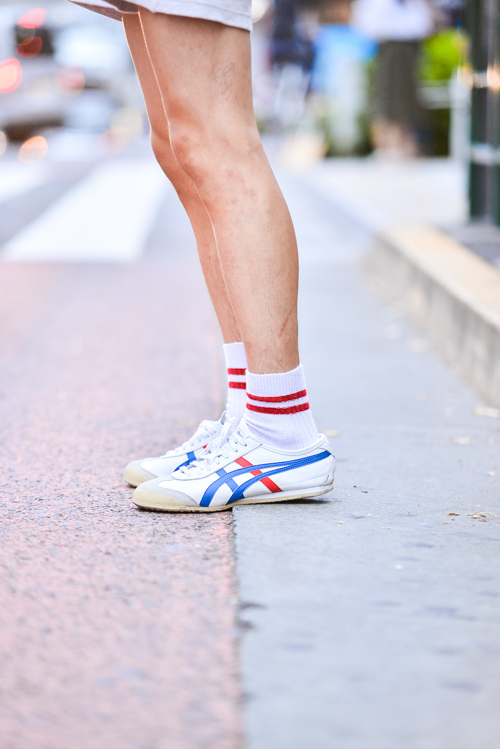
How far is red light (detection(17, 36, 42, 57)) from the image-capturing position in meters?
13.5

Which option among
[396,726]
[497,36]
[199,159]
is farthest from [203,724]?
[497,36]

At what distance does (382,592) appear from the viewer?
1.57 m

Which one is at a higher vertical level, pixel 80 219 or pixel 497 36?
pixel 497 36

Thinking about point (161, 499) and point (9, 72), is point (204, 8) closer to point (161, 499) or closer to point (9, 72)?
point (161, 499)

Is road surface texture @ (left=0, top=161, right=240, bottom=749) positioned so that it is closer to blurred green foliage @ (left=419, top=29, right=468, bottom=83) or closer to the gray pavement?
the gray pavement

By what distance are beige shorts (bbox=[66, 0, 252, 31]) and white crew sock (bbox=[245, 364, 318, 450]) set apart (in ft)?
2.03

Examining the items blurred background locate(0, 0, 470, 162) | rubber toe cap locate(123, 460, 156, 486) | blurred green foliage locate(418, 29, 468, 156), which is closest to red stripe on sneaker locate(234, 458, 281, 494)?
rubber toe cap locate(123, 460, 156, 486)

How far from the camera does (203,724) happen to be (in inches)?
48.2

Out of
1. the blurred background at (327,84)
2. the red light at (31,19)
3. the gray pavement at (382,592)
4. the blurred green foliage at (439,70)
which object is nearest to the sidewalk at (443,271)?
the gray pavement at (382,592)

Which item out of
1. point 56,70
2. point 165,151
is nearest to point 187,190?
point 165,151

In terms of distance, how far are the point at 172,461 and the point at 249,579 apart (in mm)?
599

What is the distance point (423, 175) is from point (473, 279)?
7.41 metres

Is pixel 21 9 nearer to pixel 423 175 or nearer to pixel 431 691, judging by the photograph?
pixel 423 175

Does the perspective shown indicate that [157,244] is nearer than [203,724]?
No
